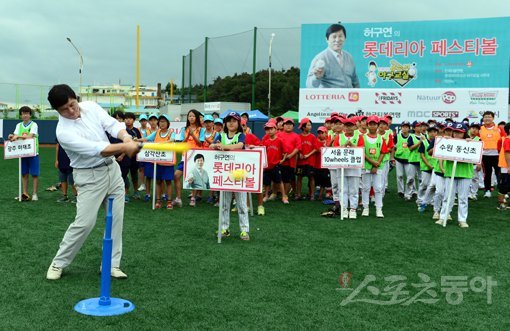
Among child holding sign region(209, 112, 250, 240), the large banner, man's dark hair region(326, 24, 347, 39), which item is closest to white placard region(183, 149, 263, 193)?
child holding sign region(209, 112, 250, 240)

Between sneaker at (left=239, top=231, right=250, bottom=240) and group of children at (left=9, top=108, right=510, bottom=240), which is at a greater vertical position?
group of children at (left=9, top=108, right=510, bottom=240)

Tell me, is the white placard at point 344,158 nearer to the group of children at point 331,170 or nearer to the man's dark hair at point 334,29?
the group of children at point 331,170

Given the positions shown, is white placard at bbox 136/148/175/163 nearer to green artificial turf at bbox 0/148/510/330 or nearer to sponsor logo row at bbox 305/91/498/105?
green artificial turf at bbox 0/148/510/330

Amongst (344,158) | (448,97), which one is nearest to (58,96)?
(344,158)

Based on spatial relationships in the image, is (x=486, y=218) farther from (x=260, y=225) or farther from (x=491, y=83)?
(x=491, y=83)

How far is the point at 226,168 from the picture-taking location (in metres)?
7.08

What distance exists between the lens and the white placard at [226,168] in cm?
700

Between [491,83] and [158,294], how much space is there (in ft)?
67.6

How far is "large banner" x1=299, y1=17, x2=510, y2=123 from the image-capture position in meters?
21.5

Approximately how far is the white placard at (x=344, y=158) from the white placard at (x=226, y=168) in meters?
2.30

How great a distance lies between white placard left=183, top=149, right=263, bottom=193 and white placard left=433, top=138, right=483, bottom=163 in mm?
3330

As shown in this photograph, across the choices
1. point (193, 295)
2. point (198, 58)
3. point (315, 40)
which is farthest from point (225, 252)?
point (198, 58)

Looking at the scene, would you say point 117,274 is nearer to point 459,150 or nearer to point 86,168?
point 86,168

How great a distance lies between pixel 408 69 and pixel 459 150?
589 inches
